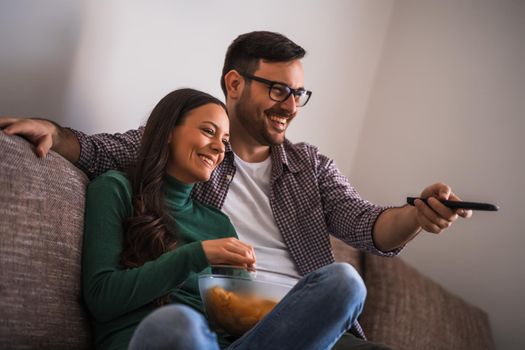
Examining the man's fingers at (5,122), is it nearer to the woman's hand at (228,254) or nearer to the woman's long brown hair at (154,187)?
the woman's long brown hair at (154,187)

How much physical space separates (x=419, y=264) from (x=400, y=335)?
46 centimetres

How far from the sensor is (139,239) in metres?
1.22

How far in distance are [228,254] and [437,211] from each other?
0.48m

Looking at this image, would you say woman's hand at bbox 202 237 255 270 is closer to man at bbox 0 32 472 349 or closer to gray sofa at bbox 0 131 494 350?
gray sofa at bbox 0 131 494 350

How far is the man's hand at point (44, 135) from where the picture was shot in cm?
117

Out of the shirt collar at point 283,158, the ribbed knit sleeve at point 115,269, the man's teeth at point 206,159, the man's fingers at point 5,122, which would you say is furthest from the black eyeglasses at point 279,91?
the man's fingers at point 5,122

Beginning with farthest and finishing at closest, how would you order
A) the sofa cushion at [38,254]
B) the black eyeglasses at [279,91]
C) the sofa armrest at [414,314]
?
the sofa armrest at [414,314], the black eyeglasses at [279,91], the sofa cushion at [38,254]

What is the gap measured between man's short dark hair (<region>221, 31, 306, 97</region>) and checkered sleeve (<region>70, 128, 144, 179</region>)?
0.43 meters

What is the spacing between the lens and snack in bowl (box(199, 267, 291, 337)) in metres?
1.08

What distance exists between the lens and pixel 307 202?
168 cm

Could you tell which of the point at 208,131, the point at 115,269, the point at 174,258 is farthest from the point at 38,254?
the point at 208,131

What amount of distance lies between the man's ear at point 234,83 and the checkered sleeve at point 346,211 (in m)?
0.30

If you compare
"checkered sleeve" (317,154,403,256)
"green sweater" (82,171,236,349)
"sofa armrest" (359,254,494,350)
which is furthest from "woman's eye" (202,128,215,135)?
"sofa armrest" (359,254,494,350)

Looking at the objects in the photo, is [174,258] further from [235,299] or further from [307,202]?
[307,202]
